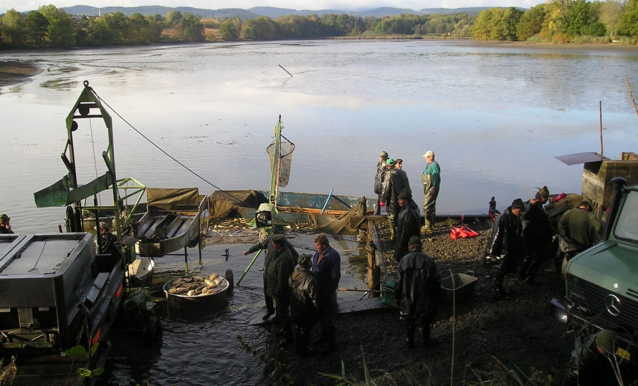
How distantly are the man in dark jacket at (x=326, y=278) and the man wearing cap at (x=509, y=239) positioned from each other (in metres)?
2.82

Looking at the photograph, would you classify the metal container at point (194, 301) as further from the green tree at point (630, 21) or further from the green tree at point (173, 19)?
the green tree at point (173, 19)

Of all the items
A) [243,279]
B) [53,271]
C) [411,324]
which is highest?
[53,271]

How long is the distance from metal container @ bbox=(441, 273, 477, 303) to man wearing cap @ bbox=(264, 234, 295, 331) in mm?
2459

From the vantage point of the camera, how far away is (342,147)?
24.0 m

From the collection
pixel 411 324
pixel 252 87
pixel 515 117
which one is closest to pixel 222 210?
pixel 411 324

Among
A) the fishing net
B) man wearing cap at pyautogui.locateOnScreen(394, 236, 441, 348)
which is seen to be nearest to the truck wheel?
the fishing net

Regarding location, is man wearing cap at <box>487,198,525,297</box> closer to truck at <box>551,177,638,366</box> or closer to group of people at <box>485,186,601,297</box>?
group of people at <box>485,186,601,297</box>

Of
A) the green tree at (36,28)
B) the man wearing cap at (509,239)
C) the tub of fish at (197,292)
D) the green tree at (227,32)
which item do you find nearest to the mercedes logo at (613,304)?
the man wearing cap at (509,239)

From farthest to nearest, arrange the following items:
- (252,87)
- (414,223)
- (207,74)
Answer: (207,74), (252,87), (414,223)

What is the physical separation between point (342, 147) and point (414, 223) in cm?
1485

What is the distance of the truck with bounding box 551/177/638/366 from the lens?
5.49 meters

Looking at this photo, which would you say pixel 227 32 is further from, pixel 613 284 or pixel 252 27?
pixel 613 284

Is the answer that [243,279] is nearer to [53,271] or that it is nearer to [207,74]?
[53,271]

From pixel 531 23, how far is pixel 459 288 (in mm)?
105863
